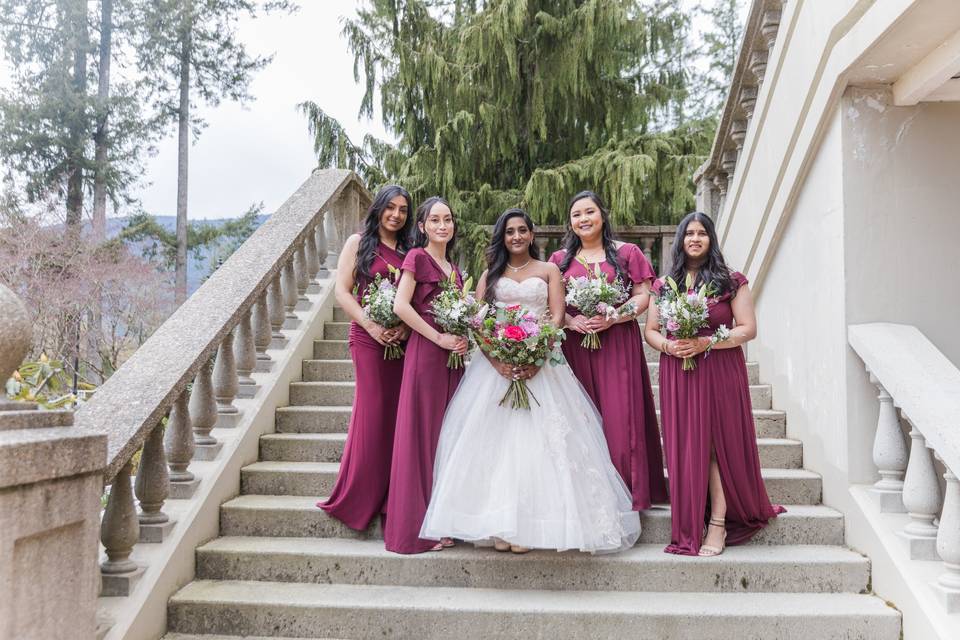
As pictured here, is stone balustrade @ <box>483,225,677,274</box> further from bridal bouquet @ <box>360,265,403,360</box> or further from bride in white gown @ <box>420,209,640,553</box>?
bride in white gown @ <box>420,209,640,553</box>

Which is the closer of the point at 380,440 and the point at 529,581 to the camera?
the point at 529,581

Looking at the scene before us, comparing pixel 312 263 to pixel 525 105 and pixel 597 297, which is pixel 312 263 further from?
pixel 525 105

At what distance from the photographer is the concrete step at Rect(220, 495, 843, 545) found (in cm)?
392

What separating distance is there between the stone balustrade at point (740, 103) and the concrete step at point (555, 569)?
3.51 metres

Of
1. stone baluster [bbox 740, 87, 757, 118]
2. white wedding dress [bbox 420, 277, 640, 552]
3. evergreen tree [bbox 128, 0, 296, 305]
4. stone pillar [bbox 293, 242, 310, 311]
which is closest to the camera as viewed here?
white wedding dress [bbox 420, 277, 640, 552]

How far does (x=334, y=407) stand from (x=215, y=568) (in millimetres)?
1526

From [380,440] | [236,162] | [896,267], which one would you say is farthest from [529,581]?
[236,162]

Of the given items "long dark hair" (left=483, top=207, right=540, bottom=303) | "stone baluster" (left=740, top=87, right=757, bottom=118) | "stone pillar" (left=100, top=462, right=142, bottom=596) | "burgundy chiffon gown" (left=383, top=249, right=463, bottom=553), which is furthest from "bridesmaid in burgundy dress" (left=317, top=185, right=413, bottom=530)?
"stone baluster" (left=740, top=87, right=757, bottom=118)

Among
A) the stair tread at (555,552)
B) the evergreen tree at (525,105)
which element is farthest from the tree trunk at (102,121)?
the stair tread at (555,552)

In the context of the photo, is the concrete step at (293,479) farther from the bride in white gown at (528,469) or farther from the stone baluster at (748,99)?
the stone baluster at (748,99)

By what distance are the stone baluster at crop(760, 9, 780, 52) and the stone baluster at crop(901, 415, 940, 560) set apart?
3.12 m

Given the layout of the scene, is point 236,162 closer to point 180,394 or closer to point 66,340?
point 66,340

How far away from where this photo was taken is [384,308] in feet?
13.3

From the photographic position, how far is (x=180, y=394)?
3.55 meters
